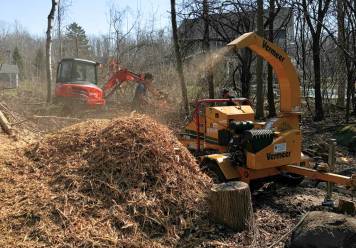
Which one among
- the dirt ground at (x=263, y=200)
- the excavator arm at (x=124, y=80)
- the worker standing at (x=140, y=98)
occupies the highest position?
the excavator arm at (x=124, y=80)

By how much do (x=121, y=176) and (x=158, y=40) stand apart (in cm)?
2526

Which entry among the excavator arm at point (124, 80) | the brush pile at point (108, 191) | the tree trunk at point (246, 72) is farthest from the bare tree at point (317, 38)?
the brush pile at point (108, 191)

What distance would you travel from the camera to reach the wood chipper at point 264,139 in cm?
720

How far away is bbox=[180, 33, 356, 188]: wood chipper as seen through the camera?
23.6 feet

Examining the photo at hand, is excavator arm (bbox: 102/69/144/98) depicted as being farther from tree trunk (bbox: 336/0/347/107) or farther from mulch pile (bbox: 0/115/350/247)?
mulch pile (bbox: 0/115/350/247)

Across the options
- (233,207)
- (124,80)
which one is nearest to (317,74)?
(124,80)

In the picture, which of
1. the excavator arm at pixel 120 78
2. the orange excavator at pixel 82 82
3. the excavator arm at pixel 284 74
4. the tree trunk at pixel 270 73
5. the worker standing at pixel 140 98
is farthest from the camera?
the excavator arm at pixel 120 78

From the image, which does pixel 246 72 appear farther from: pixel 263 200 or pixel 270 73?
pixel 263 200

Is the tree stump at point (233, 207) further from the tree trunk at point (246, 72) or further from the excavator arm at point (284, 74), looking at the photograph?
the tree trunk at point (246, 72)

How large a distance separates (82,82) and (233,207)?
43.3 ft

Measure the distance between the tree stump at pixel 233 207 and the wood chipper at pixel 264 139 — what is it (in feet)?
4.43

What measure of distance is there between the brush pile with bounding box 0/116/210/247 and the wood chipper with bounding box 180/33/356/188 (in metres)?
0.70

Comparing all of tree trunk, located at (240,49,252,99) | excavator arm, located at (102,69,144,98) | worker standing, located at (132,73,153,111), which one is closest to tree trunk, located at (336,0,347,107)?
tree trunk, located at (240,49,252,99)

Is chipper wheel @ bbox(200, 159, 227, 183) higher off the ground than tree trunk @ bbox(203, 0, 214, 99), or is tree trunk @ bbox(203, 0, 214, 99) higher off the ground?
tree trunk @ bbox(203, 0, 214, 99)
